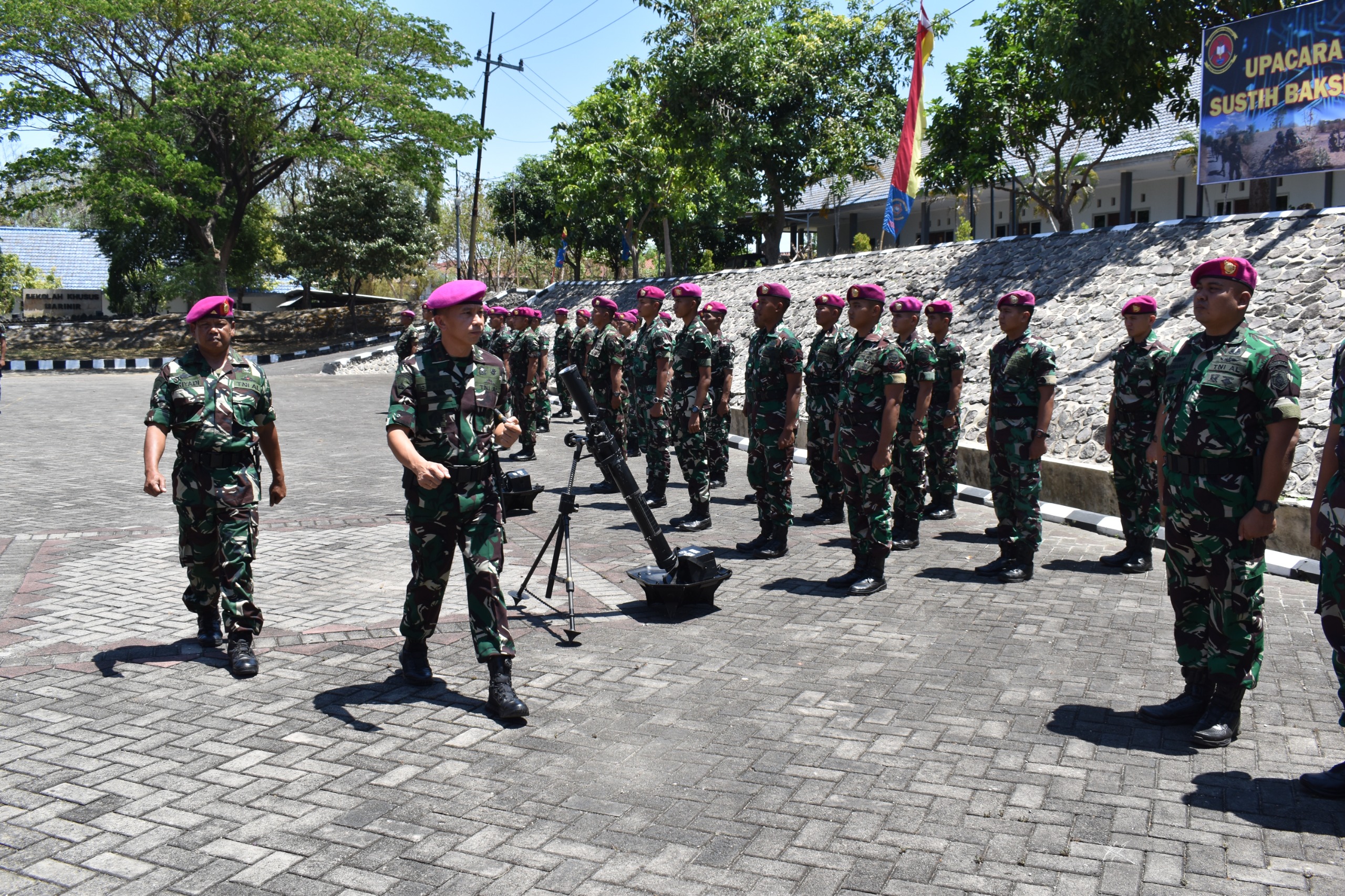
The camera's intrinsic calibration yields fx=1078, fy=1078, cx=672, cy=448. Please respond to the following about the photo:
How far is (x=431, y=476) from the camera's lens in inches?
187

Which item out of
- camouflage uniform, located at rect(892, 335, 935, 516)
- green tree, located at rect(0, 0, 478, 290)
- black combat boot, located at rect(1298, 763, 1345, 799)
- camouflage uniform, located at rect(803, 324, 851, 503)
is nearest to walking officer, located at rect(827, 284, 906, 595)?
camouflage uniform, located at rect(803, 324, 851, 503)

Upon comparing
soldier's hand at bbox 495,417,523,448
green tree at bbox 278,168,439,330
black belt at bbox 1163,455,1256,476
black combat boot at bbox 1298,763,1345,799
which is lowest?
black combat boot at bbox 1298,763,1345,799

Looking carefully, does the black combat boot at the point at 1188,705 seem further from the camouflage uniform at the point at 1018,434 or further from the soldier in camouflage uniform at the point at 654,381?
the soldier in camouflage uniform at the point at 654,381

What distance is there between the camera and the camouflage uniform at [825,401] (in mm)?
8930

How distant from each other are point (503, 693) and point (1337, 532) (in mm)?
3582

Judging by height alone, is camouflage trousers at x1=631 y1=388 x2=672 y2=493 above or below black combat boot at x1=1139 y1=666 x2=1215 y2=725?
above

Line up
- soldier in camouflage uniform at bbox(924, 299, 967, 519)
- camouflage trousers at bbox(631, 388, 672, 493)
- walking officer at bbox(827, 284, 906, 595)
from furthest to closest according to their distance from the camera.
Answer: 1. camouflage trousers at bbox(631, 388, 672, 493)
2. soldier in camouflage uniform at bbox(924, 299, 967, 519)
3. walking officer at bbox(827, 284, 906, 595)

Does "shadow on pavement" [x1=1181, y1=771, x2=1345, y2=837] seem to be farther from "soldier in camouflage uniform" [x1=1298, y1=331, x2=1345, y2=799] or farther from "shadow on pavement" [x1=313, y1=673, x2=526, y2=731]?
"shadow on pavement" [x1=313, y1=673, x2=526, y2=731]

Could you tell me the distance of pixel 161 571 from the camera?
787cm

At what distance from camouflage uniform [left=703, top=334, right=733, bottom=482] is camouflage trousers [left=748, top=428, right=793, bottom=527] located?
1.14 meters

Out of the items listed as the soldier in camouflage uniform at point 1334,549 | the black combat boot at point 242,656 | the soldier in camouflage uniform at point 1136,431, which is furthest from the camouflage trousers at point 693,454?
the soldier in camouflage uniform at point 1334,549

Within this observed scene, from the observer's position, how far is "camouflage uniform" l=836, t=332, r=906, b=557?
725cm

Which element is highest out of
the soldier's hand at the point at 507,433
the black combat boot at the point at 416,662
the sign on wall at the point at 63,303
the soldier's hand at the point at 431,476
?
the sign on wall at the point at 63,303

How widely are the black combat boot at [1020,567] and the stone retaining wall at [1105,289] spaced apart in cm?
322
